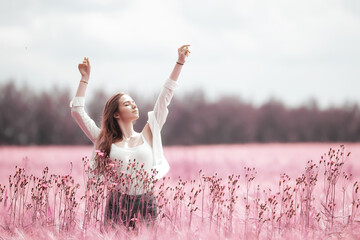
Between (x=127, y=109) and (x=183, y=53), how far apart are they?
0.78 meters

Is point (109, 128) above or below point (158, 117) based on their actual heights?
below

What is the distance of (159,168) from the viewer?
3.88 meters

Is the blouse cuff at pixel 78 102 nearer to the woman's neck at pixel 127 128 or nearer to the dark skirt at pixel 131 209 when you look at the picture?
the woman's neck at pixel 127 128

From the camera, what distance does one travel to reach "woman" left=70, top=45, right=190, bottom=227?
3742 millimetres

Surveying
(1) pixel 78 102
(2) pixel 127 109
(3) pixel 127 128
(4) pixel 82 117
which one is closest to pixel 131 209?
(3) pixel 127 128

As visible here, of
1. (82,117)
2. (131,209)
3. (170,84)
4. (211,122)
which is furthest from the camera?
(211,122)

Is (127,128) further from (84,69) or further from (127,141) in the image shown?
(84,69)

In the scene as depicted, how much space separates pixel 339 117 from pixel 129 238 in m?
19.9

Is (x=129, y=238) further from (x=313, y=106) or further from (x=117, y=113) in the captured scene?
(x=313, y=106)

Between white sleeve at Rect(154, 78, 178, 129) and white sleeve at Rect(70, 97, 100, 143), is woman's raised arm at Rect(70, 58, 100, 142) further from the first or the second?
white sleeve at Rect(154, 78, 178, 129)

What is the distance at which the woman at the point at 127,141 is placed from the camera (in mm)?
3742

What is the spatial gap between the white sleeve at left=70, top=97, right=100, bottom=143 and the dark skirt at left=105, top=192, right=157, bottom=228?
2.22ft

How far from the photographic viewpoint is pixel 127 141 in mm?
3963

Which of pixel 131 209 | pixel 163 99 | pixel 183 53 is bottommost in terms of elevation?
pixel 131 209
